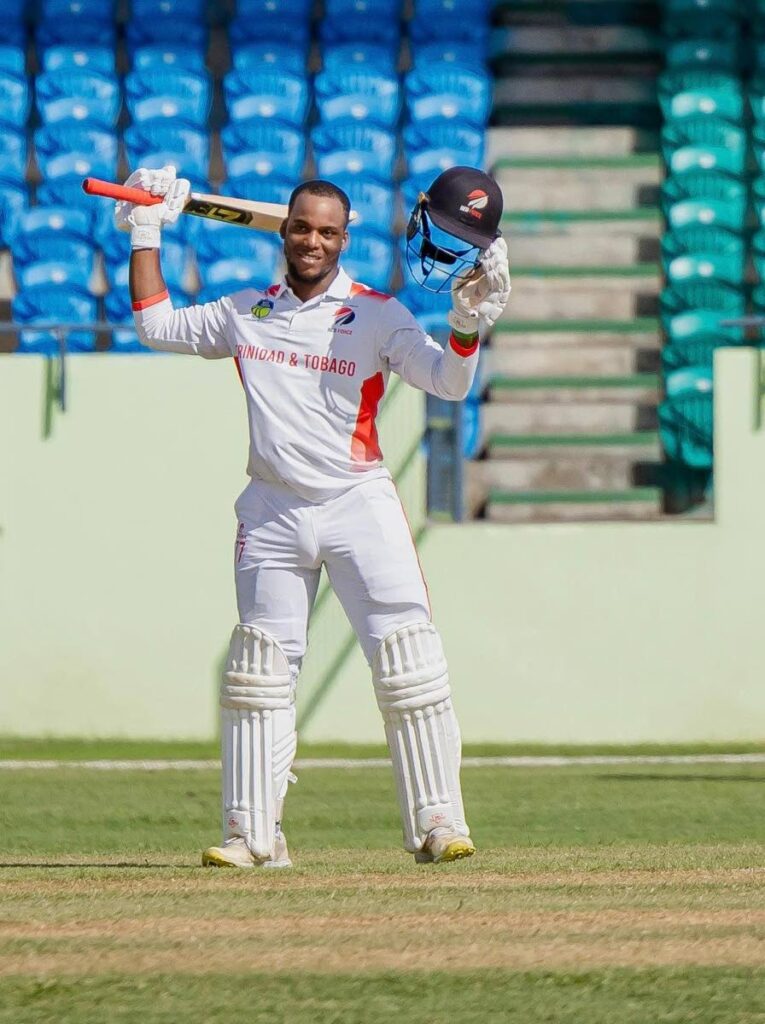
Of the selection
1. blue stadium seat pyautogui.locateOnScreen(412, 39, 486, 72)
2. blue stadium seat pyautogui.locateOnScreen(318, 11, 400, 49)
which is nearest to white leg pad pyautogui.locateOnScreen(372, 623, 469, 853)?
blue stadium seat pyautogui.locateOnScreen(412, 39, 486, 72)

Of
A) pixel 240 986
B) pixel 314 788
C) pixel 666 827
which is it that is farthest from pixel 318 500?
pixel 314 788

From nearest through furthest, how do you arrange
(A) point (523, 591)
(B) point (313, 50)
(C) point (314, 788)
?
(C) point (314, 788)
(A) point (523, 591)
(B) point (313, 50)

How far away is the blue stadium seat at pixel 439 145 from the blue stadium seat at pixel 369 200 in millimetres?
388

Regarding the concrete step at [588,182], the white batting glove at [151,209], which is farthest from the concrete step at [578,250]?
the white batting glove at [151,209]

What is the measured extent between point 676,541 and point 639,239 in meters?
4.51

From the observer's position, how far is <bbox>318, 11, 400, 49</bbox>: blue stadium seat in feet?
60.2

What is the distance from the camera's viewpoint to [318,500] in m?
6.61

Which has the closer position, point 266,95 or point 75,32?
point 266,95

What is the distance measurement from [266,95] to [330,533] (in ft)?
40.0

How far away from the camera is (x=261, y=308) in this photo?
678cm

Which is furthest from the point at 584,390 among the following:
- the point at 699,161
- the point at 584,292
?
the point at 699,161

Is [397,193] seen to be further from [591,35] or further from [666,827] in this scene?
[666,827]

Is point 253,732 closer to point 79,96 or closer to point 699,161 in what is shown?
point 699,161

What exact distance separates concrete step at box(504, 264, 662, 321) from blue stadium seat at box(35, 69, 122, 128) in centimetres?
400
